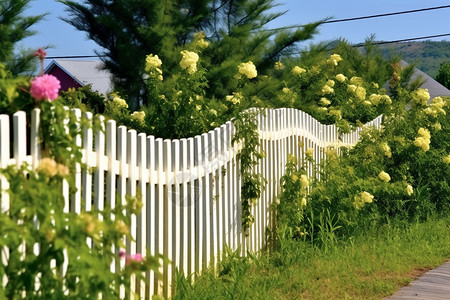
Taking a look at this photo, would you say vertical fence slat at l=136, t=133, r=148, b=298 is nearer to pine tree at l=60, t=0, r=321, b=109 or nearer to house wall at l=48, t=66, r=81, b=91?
pine tree at l=60, t=0, r=321, b=109

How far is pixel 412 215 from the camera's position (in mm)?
9453

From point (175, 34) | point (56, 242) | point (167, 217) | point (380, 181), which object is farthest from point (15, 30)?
point (56, 242)

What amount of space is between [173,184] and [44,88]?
6.93 feet

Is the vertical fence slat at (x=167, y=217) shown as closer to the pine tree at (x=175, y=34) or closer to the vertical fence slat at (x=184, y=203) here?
the vertical fence slat at (x=184, y=203)

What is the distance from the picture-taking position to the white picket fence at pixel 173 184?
4.38 metres

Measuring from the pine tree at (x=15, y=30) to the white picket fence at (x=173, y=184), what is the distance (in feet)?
49.1

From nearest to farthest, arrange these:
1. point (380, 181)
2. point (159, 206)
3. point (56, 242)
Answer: point (56, 242)
point (159, 206)
point (380, 181)

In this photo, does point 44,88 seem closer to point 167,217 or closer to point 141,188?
point 141,188

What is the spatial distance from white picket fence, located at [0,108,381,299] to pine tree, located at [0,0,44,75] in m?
15.0

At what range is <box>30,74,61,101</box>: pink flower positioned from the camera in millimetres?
3617

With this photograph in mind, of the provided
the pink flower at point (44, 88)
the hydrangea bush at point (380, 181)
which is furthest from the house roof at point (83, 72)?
the pink flower at point (44, 88)

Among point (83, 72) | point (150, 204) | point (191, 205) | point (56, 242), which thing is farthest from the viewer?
point (83, 72)

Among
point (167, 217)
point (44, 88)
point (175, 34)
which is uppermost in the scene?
point (175, 34)

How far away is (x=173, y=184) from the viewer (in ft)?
18.3
